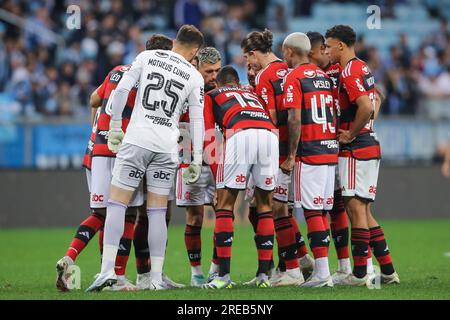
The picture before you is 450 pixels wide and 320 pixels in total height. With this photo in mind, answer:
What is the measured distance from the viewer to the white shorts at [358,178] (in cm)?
1009

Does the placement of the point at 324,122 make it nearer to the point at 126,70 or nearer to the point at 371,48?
the point at 126,70

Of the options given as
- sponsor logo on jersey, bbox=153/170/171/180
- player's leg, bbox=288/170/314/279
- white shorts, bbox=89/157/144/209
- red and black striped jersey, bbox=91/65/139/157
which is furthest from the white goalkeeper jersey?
player's leg, bbox=288/170/314/279

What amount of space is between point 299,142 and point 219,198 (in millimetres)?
1027

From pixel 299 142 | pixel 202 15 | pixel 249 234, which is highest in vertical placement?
pixel 202 15

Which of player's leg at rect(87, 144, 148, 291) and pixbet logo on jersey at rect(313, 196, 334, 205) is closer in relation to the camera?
player's leg at rect(87, 144, 148, 291)

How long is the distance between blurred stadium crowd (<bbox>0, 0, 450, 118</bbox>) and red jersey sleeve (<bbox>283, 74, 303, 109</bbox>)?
10921mm

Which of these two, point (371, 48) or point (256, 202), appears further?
point (371, 48)

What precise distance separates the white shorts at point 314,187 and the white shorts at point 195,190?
110cm

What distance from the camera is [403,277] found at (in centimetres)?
1097

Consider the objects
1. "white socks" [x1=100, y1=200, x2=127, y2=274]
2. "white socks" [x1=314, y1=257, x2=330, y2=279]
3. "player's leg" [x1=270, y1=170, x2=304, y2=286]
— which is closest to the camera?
"white socks" [x1=100, y1=200, x2=127, y2=274]

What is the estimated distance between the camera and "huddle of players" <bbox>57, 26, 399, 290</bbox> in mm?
9828

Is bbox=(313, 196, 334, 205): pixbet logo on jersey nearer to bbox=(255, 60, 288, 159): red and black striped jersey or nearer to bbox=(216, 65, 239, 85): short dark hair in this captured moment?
bbox=(255, 60, 288, 159): red and black striped jersey

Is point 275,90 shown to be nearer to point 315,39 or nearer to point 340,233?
point 315,39
